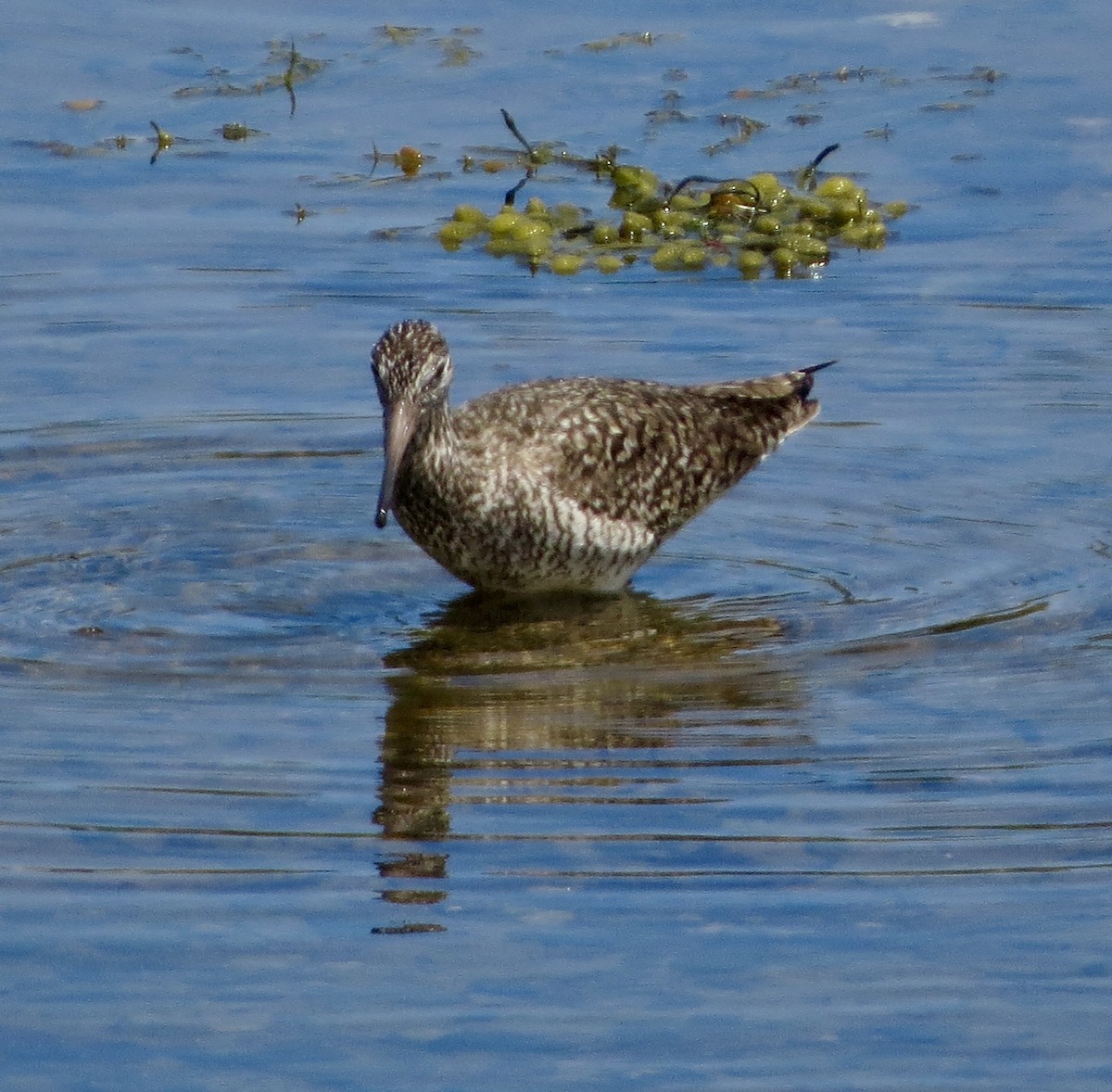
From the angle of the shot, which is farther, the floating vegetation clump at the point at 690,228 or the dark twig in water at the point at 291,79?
the dark twig in water at the point at 291,79

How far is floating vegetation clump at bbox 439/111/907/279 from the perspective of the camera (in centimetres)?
1209

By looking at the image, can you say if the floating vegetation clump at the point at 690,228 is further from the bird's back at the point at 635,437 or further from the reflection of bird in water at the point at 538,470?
the reflection of bird in water at the point at 538,470

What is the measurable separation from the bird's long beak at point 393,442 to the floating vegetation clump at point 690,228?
361 centimetres

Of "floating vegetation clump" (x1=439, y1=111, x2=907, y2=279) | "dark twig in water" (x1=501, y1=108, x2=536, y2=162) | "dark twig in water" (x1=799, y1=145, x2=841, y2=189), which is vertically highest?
"dark twig in water" (x1=501, y1=108, x2=536, y2=162)

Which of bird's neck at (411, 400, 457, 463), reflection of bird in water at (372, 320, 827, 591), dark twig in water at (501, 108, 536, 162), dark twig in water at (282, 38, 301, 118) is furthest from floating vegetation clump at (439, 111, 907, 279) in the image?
bird's neck at (411, 400, 457, 463)

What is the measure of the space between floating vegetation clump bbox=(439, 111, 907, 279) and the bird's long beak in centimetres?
361

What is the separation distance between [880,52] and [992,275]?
11.7 ft

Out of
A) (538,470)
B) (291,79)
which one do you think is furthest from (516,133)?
(538,470)

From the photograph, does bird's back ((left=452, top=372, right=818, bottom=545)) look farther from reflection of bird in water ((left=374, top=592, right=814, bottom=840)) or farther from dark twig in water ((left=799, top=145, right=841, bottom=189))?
dark twig in water ((left=799, top=145, right=841, bottom=189))

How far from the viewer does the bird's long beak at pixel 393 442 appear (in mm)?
8305

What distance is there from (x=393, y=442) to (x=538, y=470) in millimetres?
643

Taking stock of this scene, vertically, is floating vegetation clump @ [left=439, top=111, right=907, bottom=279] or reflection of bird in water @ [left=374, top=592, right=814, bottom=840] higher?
floating vegetation clump @ [left=439, top=111, right=907, bottom=279]

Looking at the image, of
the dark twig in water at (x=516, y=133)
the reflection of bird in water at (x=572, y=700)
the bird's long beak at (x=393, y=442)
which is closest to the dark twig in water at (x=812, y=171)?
the dark twig in water at (x=516, y=133)

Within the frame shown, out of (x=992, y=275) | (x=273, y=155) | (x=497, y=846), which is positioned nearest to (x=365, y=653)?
(x=497, y=846)
